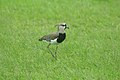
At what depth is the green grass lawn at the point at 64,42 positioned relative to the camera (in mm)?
8344

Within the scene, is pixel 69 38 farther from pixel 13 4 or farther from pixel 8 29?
pixel 13 4

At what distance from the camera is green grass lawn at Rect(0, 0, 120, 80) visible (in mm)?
8344

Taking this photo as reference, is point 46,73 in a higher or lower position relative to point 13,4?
lower

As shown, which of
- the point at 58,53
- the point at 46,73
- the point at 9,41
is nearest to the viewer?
the point at 46,73

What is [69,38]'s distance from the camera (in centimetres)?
1122

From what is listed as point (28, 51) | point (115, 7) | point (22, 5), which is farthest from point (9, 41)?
point (115, 7)

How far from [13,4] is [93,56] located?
256 inches

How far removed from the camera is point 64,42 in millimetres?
10734

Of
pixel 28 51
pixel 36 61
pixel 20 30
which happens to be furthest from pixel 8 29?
pixel 36 61

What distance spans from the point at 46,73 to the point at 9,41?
2.70 m

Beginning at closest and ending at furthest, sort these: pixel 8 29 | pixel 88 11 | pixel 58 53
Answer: pixel 58 53 → pixel 8 29 → pixel 88 11

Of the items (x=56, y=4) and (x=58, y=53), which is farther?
(x=56, y=4)

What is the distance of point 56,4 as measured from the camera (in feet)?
50.8

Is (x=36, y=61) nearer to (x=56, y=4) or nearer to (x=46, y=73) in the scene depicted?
(x=46, y=73)
